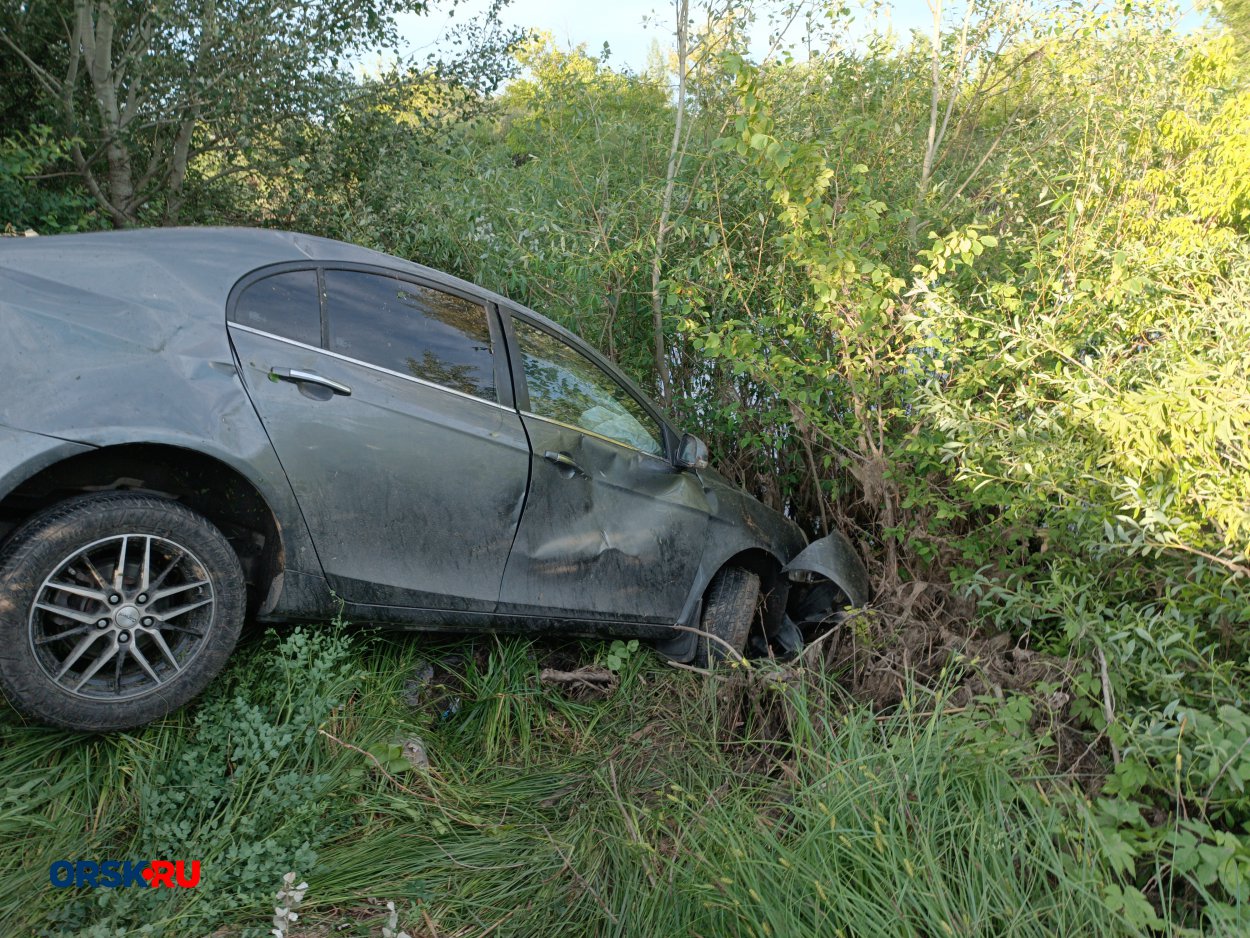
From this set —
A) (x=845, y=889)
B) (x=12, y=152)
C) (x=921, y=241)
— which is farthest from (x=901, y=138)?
(x=12, y=152)

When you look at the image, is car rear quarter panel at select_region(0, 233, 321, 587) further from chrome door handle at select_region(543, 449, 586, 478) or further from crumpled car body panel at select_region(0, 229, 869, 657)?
chrome door handle at select_region(543, 449, 586, 478)

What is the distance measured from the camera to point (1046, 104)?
619 centimetres

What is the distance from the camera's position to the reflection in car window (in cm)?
419

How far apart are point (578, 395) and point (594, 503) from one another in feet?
1.61

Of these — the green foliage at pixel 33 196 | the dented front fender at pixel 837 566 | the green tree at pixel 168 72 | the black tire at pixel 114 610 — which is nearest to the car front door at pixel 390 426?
the black tire at pixel 114 610

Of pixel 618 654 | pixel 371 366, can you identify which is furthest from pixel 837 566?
pixel 371 366

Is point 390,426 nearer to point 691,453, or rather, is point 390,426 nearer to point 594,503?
point 594,503

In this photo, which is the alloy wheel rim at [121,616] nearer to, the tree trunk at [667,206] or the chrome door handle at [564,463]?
the chrome door handle at [564,463]

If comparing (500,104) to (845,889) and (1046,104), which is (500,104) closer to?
(1046,104)

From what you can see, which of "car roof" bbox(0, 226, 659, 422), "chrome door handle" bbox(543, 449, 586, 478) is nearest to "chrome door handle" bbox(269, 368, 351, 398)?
"car roof" bbox(0, 226, 659, 422)

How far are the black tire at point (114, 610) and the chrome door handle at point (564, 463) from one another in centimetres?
130

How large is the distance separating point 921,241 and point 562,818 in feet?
13.5

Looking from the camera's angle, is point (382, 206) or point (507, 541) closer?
point (507, 541)

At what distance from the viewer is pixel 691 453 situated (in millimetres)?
4617
